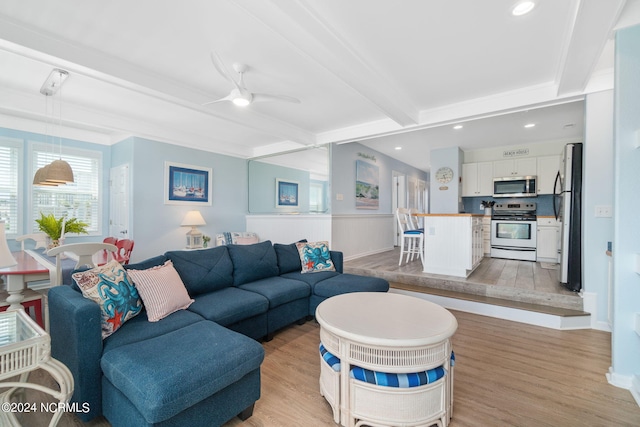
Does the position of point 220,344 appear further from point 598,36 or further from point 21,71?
point 21,71

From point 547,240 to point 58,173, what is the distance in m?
7.62

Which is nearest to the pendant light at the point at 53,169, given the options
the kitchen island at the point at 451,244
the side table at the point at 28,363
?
the side table at the point at 28,363

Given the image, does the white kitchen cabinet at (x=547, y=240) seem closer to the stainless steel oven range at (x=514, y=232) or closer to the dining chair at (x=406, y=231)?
the stainless steel oven range at (x=514, y=232)

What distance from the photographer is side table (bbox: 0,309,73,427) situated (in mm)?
1155

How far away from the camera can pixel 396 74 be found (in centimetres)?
295

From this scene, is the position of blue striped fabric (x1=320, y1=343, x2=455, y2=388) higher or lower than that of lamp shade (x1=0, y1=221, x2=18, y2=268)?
lower

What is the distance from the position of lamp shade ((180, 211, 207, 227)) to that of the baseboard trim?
370cm

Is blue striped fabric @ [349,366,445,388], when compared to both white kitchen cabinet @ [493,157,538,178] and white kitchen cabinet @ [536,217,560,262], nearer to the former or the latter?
white kitchen cabinet @ [536,217,560,262]

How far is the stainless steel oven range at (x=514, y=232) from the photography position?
17.6ft

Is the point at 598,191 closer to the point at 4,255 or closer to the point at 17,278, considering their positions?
the point at 4,255

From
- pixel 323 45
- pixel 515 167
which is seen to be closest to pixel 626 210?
pixel 323 45

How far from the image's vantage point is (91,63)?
2494 millimetres

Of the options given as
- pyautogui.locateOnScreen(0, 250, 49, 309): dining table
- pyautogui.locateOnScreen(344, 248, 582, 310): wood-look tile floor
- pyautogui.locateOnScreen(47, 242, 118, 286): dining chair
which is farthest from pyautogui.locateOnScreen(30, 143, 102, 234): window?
pyautogui.locateOnScreen(344, 248, 582, 310): wood-look tile floor

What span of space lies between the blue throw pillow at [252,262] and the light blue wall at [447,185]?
396 cm
